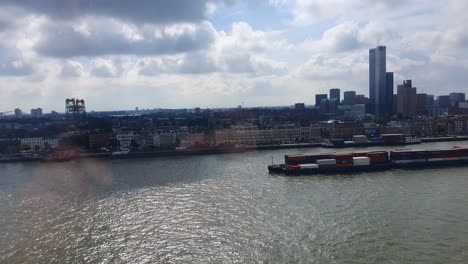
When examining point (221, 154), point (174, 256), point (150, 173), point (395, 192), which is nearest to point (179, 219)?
point (174, 256)

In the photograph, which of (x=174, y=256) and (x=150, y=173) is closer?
(x=174, y=256)

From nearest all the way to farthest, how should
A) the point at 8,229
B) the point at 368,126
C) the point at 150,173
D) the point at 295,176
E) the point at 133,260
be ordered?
the point at 133,260
the point at 8,229
the point at 295,176
the point at 150,173
the point at 368,126

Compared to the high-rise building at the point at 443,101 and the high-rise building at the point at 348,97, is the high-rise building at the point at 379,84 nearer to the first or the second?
the high-rise building at the point at 348,97

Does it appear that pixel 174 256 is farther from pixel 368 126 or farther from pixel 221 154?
pixel 368 126

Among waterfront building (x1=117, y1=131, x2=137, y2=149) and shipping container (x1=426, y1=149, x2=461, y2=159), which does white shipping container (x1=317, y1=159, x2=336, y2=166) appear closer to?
shipping container (x1=426, y1=149, x2=461, y2=159)

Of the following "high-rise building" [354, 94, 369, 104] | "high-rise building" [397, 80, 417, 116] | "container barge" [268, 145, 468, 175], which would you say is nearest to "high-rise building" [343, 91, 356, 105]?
"high-rise building" [354, 94, 369, 104]

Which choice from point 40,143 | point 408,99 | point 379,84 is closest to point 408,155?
point 40,143
